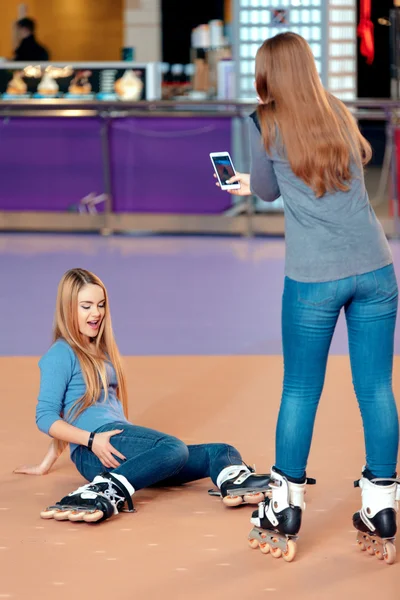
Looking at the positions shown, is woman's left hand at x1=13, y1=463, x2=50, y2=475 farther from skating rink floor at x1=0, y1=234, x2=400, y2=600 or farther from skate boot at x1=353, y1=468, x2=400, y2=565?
skate boot at x1=353, y1=468, x2=400, y2=565

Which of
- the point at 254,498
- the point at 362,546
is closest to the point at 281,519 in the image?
the point at 362,546

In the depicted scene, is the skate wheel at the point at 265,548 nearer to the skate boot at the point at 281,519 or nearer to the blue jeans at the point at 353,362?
the skate boot at the point at 281,519

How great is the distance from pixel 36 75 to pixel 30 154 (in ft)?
3.53

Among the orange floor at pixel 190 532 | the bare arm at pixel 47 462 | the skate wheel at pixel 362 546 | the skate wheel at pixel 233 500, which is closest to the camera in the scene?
the orange floor at pixel 190 532

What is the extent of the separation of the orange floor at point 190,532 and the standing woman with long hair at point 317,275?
0.13 meters

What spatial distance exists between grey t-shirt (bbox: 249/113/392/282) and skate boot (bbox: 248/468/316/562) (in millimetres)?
569

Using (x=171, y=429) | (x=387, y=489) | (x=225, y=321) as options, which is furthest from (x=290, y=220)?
(x=225, y=321)

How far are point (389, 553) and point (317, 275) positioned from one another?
0.77m

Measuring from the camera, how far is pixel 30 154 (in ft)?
32.2

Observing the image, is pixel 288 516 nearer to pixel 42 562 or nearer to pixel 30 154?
pixel 42 562

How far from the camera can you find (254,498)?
3.23 meters

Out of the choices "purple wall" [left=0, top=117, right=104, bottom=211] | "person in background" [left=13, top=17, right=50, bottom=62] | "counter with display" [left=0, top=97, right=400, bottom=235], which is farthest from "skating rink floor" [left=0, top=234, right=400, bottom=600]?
"person in background" [left=13, top=17, right=50, bottom=62]

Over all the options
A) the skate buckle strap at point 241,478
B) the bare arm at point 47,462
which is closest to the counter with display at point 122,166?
the bare arm at point 47,462

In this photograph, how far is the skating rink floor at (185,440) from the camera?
2.75 meters
